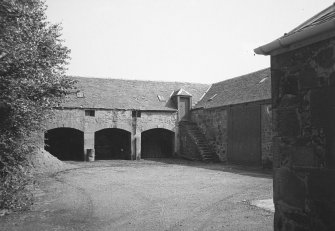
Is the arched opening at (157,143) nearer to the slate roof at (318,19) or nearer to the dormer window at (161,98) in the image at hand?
the dormer window at (161,98)

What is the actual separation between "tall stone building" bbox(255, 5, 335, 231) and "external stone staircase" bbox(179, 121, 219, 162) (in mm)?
17868

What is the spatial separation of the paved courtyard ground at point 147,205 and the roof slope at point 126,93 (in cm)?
1085

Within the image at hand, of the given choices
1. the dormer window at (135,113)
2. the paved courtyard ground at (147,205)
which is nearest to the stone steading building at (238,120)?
the dormer window at (135,113)

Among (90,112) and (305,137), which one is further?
(90,112)

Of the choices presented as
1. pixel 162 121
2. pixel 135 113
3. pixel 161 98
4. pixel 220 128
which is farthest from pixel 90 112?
pixel 220 128

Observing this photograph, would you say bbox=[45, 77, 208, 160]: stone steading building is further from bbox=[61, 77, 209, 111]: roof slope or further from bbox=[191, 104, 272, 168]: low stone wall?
bbox=[191, 104, 272, 168]: low stone wall

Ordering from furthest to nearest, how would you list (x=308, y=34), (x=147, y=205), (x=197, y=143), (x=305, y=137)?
(x=197, y=143), (x=147, y=205), (x=305, y=137), (x=308, y=34)

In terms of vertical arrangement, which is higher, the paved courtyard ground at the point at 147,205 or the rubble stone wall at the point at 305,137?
the rubble stone wall at the point at 305,137

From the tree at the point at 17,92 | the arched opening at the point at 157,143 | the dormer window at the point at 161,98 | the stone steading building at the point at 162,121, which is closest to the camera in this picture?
the tree at the point at 17,92

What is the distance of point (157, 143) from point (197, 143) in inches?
179

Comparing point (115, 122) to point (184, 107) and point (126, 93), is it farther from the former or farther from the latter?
point (184, 107)

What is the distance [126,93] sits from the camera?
2455cm

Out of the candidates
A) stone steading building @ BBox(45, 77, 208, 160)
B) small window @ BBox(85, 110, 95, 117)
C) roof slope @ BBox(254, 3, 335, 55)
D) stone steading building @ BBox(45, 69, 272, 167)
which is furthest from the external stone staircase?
roof slope @ BBox(254, 3, 335, 55)

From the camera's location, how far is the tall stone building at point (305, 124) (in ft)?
10.3
